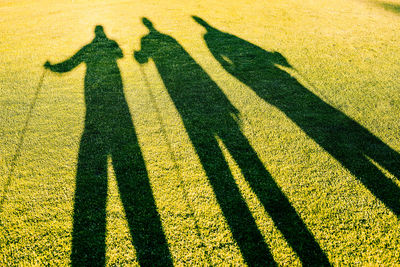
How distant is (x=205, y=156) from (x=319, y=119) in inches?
69.1

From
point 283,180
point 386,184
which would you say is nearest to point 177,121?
point 283,180

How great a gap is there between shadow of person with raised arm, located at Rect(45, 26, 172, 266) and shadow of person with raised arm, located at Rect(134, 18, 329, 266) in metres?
0.67

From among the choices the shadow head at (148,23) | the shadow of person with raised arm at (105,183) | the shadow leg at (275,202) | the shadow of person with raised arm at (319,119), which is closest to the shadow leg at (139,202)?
the shadow of person with raised arm at (105,183)

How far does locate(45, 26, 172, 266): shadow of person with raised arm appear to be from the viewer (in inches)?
77.0

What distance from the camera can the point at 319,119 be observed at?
332 centimetres

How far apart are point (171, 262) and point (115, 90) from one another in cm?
294

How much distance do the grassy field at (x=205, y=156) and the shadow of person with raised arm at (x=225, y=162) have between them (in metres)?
0.01

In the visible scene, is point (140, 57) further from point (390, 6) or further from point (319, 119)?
point (390, 6)

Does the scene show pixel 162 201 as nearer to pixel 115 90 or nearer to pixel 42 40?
pixel 115 90

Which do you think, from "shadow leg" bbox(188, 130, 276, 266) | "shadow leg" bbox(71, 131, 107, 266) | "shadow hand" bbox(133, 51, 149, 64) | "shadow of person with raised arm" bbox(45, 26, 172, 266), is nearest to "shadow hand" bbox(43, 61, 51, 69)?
"shadow of person with raised arm" bbox(45, 26, 172, 266)

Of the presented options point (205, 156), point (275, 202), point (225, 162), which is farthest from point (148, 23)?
point (275, 202)

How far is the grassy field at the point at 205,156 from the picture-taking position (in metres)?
2.00

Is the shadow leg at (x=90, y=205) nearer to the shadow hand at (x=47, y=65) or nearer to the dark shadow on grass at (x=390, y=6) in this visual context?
the shadow hand at (x=47, y=65)

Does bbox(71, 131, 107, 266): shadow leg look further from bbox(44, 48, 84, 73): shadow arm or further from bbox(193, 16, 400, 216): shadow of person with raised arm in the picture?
bbox(193, 16, 400, 216): shadow of person with raised arm
